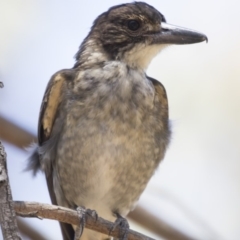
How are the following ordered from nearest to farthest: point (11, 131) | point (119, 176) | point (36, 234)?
1. point (11, 131)
2. point (36, 234)
3. point (119, 176)

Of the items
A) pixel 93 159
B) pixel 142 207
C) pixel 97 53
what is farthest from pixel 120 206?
pixel 97 53

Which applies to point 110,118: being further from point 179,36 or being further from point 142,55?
point 179,36

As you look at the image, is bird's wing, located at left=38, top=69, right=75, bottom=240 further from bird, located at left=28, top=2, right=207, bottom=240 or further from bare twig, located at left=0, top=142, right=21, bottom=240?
bare twig, located at left=0, top=142, right=21, bottom=240

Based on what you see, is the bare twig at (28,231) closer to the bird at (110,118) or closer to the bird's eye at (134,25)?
the bird at (110,118)

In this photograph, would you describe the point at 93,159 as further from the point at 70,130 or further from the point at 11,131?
the point at 11,131

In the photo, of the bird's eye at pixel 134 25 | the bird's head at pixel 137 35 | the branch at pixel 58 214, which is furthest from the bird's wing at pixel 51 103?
the branch at pixel 58 214

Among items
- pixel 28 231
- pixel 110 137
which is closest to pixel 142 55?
pixel 110 137

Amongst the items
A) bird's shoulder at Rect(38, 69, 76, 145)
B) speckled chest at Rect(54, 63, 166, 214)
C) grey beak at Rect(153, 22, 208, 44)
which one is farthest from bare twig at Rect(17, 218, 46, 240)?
grey beak at Rect(153, 22, 208, 44)
